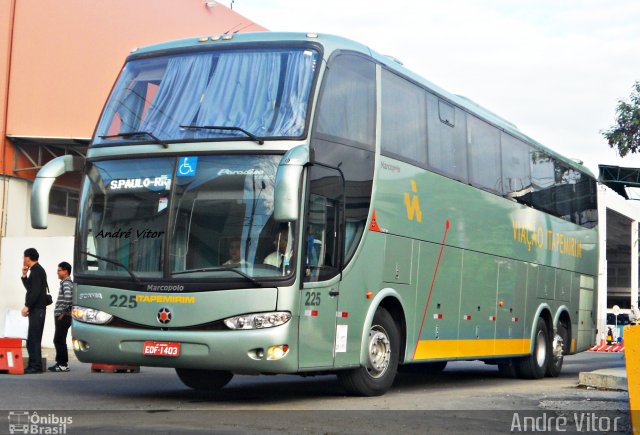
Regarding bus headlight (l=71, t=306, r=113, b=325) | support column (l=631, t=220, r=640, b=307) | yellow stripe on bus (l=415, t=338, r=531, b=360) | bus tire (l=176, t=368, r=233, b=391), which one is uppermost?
support column (l=631, t=220, r=640, b=307)

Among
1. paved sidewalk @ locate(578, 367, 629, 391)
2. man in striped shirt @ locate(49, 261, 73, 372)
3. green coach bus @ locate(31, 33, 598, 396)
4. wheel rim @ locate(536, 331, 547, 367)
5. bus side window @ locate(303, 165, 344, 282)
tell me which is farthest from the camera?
wheel rim @ locate(536, 331, 547, 367)

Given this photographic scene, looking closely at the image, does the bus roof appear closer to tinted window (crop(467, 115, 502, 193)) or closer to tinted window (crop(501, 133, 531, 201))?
tinted window (crop(467, 115, 502, 193))

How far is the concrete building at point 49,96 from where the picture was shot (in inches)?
1043

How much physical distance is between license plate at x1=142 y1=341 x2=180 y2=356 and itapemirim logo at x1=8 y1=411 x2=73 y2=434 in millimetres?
1389

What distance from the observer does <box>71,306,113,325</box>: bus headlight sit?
11.2 meters

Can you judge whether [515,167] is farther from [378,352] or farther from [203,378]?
[203,378]

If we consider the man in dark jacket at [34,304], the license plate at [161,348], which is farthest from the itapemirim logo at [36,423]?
the man in dark jacket at [34,304]

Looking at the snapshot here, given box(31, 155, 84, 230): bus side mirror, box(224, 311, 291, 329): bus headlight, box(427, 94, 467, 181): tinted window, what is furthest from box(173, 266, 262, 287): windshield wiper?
box(427, 94, 467, 181): tinted window

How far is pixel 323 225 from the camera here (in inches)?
441

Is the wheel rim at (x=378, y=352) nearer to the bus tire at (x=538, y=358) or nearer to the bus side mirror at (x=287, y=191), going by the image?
the bus side mirror at (x=287, y=191)

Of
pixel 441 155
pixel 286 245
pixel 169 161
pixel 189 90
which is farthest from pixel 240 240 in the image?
pixel 441 155

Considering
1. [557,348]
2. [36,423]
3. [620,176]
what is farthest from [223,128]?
[620,176]

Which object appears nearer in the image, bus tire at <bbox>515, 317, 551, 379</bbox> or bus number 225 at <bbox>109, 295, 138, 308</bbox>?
bus number 225 at <bbox>109, 295, 138, 308</bbox>

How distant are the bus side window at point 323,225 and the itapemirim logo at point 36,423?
9.77 feet
